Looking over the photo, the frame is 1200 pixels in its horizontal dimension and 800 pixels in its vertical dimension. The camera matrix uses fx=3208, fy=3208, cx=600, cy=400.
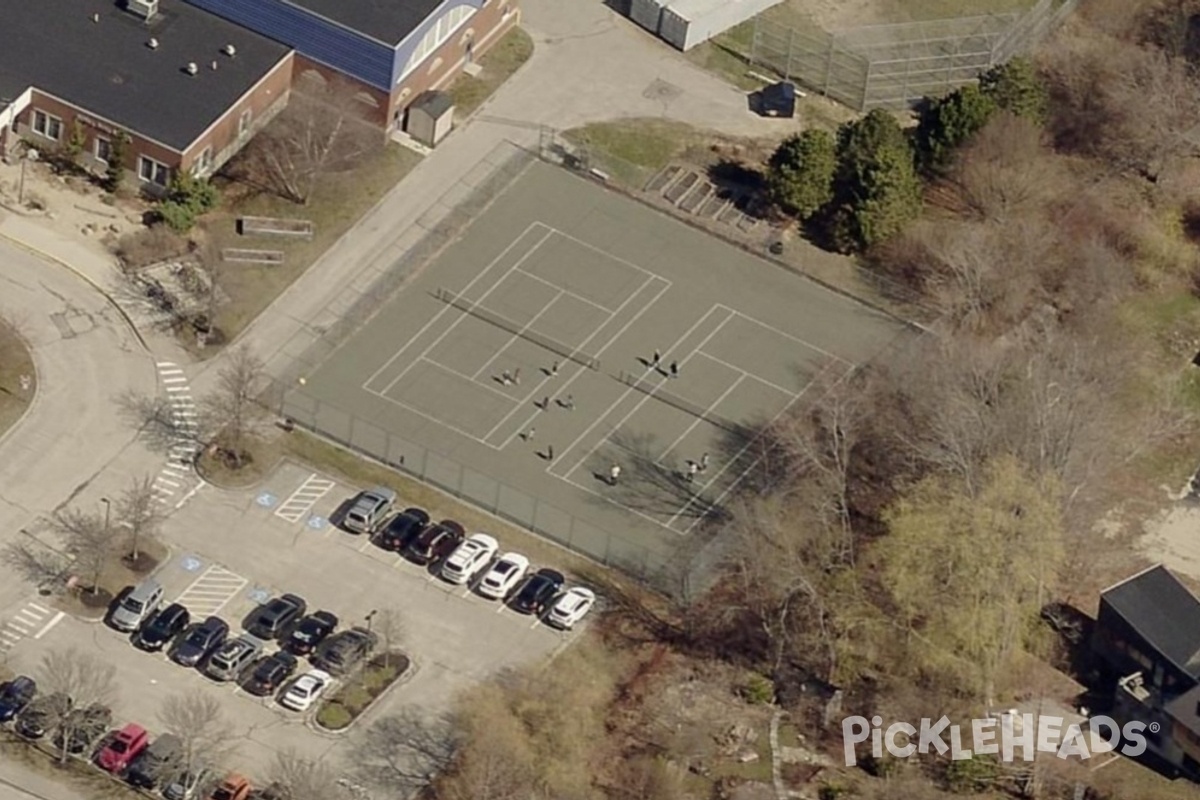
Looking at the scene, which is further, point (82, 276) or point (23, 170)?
point (23, 170)

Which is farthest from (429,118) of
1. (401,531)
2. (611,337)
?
(401,531)

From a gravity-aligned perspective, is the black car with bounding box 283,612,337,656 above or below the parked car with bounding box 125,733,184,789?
above

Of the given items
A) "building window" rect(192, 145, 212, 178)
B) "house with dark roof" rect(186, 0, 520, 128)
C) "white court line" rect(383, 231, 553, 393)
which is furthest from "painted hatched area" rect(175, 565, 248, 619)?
"house with dark roof" rect(186, 0, 520, 128)

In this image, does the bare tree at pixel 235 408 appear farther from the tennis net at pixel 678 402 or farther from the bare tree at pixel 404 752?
the tennis net at pixel 678 402

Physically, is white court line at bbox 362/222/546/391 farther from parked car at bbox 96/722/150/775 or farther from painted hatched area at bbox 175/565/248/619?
parked car at bbox 96/722/150/775

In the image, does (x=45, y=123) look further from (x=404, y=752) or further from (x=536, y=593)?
(x=404, y=752)

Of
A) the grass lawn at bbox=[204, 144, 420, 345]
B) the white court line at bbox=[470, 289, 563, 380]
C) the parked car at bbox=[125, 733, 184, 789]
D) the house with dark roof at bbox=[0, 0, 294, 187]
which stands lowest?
the parked car at bbox=[125, 733, 184, 789]
